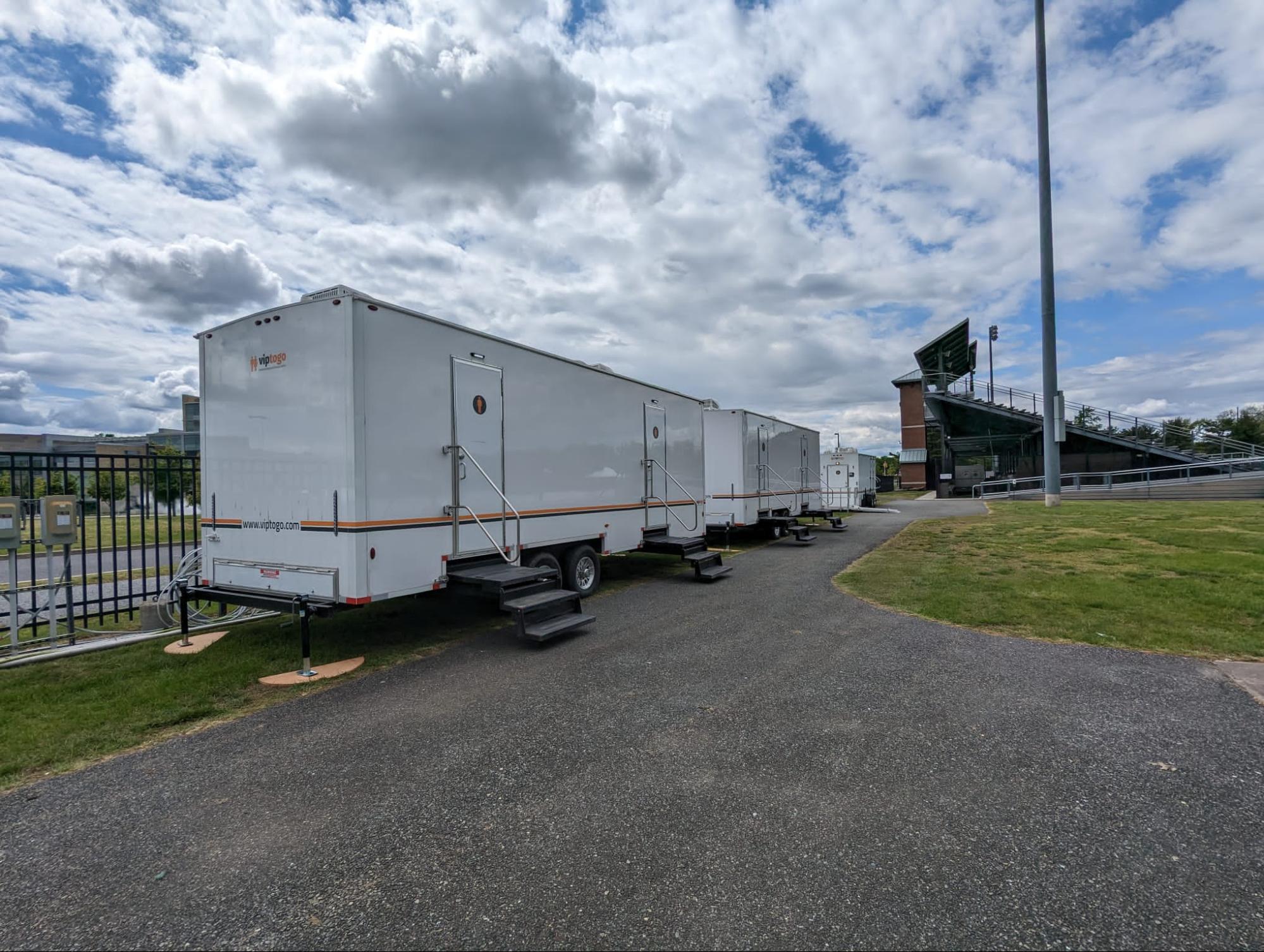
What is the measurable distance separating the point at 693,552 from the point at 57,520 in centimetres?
824

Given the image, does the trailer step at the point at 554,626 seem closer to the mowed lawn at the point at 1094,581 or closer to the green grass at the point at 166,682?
the green grass at the point at 166,682

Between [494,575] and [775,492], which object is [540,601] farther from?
[775,492]

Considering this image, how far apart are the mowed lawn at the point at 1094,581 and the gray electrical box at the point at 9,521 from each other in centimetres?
966

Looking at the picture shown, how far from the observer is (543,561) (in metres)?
8.21

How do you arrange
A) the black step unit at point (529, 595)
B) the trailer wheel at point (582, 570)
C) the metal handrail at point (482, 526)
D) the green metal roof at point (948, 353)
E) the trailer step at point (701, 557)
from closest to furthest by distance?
1. the black step unit at point (529, 595)
2. the metal handrail at point (482, 526)
3. the trailer wheel at point (582, 570)
4. the trailer step at point (701, 557)
5. the green metal roof at point (948, 353)

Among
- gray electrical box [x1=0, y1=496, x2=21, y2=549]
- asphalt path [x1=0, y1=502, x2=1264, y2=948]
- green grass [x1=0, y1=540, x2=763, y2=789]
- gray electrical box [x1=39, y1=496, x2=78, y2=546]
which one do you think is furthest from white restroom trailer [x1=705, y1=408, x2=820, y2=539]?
gray electrical box [x1=0, y1=496, x2=21, y2=549]

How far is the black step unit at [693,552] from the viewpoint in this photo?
10.4 metres

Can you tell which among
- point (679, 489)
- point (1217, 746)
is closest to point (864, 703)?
point (1217, 746)

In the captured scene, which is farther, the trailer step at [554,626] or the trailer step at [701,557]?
the trailer step at [701,557]

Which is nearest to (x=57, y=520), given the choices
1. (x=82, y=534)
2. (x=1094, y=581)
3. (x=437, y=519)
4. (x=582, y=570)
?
(x=82, y=534)

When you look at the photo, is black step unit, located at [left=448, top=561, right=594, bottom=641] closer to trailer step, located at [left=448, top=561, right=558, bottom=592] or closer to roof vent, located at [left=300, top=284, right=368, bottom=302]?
trailer step, located at [left=448, top=561, right=558, bottom=592]

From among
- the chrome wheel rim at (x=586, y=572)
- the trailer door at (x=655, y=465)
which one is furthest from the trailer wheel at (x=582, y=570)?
the trailer door at (x=655, y=465)

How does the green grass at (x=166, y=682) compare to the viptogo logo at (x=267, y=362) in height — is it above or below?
below

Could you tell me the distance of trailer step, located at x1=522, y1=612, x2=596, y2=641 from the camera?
628 cm
